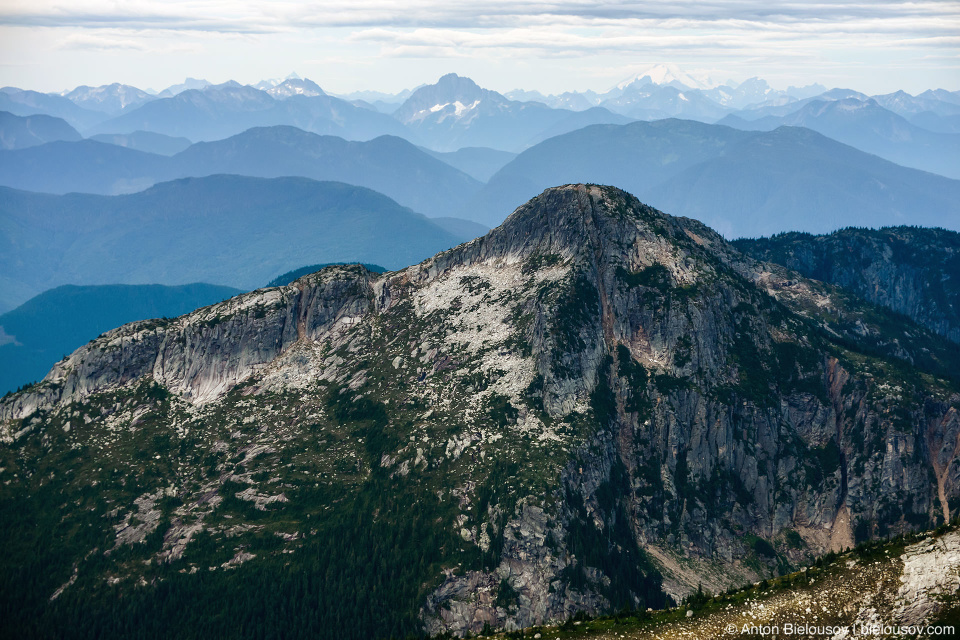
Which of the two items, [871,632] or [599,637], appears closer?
[871,632]

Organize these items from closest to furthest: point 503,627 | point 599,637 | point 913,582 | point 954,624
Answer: point 954,624 < point 913,582 < point 599,637 < point 503,627

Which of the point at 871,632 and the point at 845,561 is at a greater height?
the point at 845,561

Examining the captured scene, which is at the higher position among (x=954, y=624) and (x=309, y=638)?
(x=309, y=638)

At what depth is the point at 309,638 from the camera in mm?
199875

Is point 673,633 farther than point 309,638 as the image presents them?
No

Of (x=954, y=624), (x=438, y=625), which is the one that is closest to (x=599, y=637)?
(x=954, y=624)

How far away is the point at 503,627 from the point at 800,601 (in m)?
80.9

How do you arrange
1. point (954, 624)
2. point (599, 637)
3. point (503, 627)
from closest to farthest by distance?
point (954, 624), point (599, 637), point (503, 627)

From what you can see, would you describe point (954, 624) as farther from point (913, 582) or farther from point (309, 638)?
point (309, 638)

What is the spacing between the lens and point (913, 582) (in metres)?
129

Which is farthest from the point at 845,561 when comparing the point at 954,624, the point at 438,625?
the point at 438,625

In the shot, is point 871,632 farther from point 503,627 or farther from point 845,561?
point 503,627

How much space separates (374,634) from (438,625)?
15618 mm

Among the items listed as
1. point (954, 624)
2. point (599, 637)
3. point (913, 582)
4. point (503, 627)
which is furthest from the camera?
point (503, 627)
